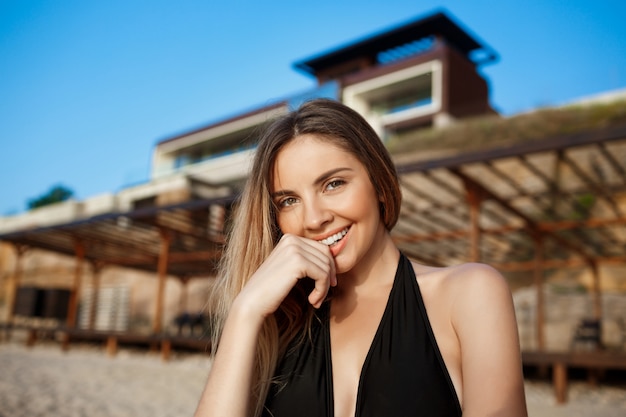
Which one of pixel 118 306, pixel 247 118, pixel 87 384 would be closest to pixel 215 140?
pixel 247 118

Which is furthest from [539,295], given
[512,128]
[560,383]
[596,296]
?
[512,128]

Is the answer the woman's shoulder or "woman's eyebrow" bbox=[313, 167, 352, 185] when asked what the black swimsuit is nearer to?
the woman's shoulder

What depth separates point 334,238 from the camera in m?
1.63

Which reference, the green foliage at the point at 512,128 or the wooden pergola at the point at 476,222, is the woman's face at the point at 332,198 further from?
the green foliage at the point at 512,128

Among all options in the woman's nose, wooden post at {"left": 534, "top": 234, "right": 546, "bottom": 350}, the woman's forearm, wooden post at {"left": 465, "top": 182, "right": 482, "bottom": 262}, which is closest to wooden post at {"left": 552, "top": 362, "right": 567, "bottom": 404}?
wooden post at {"left": 465, "top": 182, "right": 482, "bottom": 262}

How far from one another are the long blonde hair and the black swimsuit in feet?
0.23

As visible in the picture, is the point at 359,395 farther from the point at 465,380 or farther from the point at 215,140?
the point at 215,140

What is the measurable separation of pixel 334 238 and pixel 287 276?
0.20 meters

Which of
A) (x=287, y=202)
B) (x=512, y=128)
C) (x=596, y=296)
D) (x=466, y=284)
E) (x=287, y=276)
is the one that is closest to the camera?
(x=466, y=284)

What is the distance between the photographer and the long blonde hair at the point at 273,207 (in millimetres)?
1662

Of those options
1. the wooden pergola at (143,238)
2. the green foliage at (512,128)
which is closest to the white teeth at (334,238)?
the wooden pergola at (143,238)

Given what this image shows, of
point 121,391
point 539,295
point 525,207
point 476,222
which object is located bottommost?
point 121,391

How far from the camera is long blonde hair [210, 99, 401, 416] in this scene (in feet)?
5.45

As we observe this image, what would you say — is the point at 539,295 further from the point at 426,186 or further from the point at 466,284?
the point at 466,284
